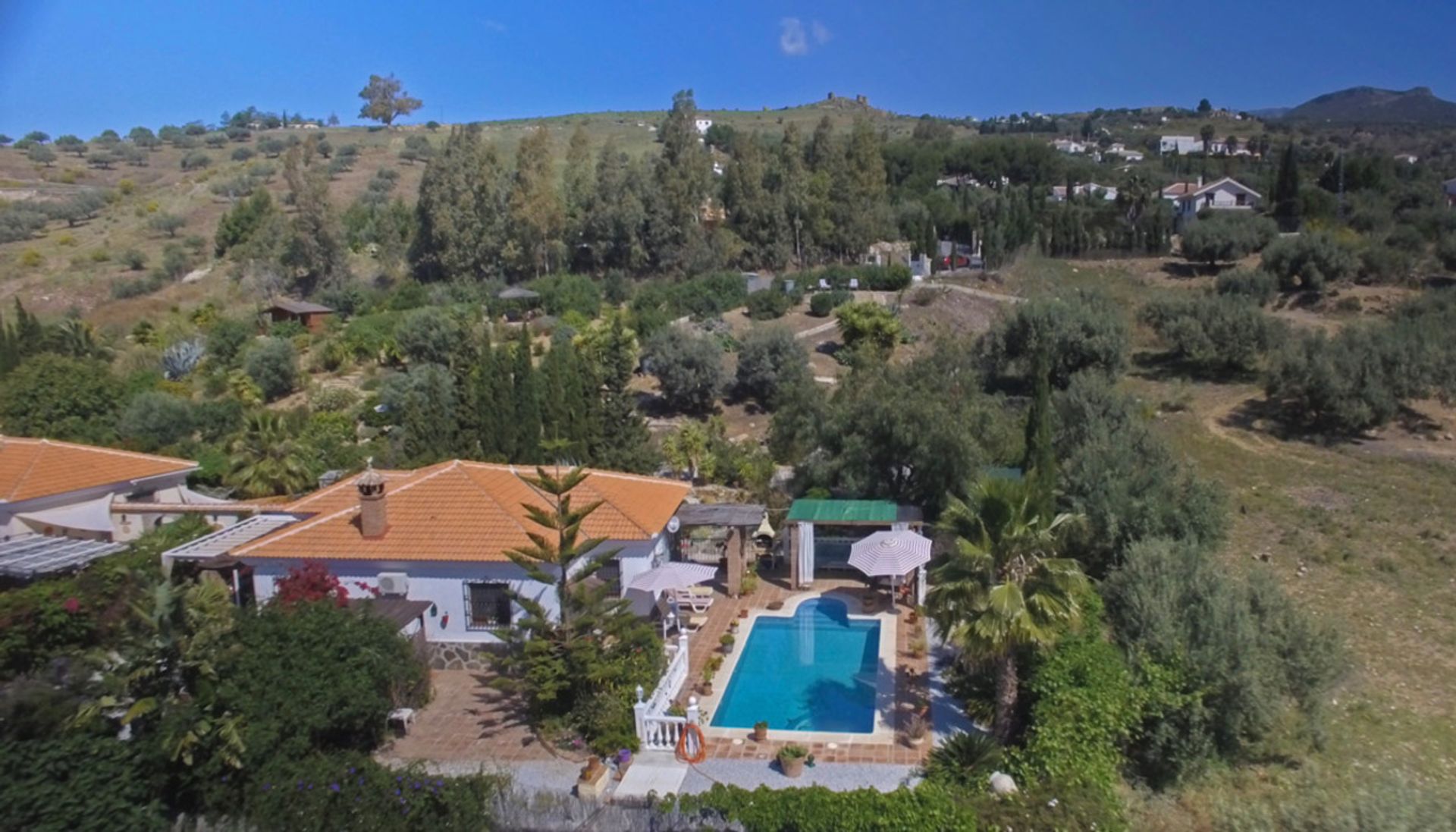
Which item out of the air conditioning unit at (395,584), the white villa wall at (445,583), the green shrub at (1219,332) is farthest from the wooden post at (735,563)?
the green shrub at (1219,332)

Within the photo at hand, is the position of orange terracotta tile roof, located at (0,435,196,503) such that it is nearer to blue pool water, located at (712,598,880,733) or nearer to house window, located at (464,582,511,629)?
house window, located at (464,582,511,629)

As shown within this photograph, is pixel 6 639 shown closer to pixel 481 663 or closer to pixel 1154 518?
pixel 481 663

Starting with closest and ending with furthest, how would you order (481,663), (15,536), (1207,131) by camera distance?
(481,663), (15,536), (1207,131)

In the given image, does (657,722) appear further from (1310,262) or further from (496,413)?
(1310,262)

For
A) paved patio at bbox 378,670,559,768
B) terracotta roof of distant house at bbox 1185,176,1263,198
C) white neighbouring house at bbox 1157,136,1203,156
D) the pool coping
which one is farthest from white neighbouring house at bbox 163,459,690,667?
white neighbouring house at bbox 1157,136,1203,156

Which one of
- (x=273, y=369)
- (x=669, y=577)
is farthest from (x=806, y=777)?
(x=273, y=369)

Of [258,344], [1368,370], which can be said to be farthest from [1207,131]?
[258,344]

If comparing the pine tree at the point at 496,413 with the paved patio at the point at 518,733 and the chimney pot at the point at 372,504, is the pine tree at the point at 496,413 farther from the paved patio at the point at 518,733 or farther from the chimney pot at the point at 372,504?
the paved patio at the point at 518,733
